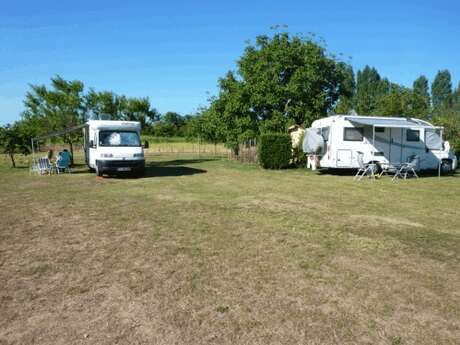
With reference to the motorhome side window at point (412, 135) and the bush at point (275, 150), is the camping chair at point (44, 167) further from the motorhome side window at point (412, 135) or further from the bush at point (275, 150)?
the motorhome side window at point (412, 135)

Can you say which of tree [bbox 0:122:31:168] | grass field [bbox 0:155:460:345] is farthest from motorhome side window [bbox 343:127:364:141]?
tree [bbox 0:122:31:168]

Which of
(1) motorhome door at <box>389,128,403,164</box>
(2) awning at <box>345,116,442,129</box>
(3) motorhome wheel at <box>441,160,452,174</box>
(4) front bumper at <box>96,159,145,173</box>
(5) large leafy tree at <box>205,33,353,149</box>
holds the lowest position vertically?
(3) motorhome wheel at <box>441,160,452,174</box>

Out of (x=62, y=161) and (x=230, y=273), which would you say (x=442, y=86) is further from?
(x=230, y=273)

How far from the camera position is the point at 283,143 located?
18.4 meters

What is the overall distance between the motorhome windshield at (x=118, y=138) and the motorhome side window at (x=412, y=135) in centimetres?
1147

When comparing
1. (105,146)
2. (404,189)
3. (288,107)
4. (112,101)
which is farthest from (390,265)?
(112,101)

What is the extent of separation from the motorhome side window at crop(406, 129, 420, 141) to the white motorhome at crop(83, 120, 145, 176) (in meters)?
11.3

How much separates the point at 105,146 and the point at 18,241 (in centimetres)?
896

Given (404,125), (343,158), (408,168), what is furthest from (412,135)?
(343,158)

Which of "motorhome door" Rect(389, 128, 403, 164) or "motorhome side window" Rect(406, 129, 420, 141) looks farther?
"motorhome side window" Rect(406, 129, 420, 141)

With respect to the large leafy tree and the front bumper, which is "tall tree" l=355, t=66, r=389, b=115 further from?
the front bumper

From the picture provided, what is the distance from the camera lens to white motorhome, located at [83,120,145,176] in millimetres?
14125

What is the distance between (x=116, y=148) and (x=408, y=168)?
11555 millimetres

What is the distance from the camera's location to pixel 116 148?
47.1ft
